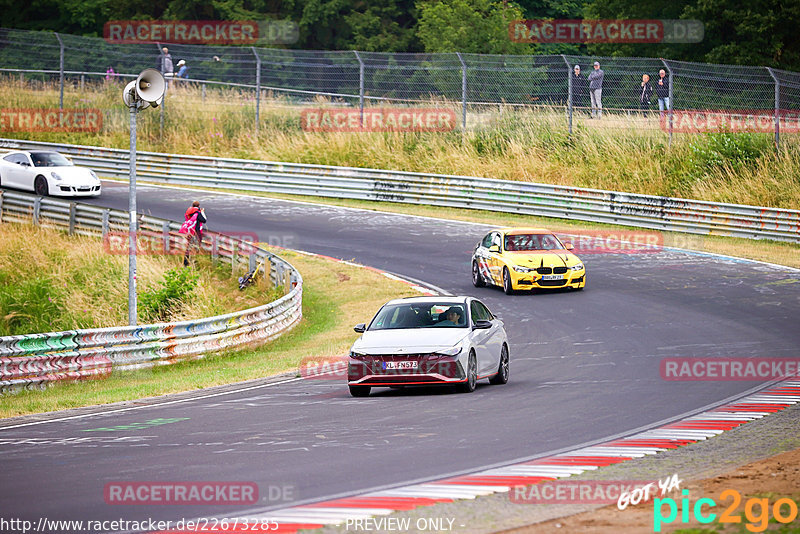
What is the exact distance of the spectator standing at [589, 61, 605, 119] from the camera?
35.2 meters

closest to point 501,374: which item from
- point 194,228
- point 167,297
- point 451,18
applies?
point 167,297

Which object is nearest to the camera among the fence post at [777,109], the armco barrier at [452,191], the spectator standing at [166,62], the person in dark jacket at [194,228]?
the person in dark jacket at [194,228]

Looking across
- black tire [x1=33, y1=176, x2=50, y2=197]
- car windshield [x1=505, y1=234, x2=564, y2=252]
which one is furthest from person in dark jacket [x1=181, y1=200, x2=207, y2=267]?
black tire [x1=33, y1=176, x2=50, y2=197]

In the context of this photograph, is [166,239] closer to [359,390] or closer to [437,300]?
[437,300]

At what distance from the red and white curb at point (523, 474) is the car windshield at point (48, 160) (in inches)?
1152

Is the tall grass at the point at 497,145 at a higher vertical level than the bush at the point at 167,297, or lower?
higher

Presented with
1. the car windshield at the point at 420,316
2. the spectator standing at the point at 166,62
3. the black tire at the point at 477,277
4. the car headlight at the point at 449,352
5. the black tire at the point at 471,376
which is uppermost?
the spectator standing at the point at 166,62

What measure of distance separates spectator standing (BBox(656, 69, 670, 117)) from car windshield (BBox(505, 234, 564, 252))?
11115mm

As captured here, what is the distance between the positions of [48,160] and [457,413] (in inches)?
1113

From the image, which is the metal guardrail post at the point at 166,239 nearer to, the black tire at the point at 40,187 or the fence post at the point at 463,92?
the black tire at the point at 40,187

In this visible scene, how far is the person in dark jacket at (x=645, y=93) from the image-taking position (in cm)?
3431

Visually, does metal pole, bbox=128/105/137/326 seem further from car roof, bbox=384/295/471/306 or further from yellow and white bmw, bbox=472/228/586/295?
yellow and white bmw, bbox=472/228/586/295

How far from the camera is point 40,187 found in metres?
37.1

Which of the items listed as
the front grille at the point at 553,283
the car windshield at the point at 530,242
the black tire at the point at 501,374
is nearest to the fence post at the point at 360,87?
the car windshield at the point at 530,242
